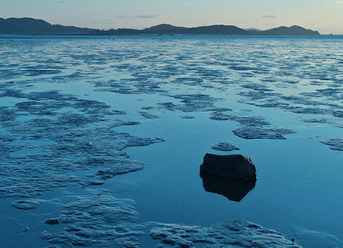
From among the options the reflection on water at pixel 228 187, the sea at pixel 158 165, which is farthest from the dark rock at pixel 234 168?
the sea at pixel 158 165

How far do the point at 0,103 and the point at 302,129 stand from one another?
8.59m

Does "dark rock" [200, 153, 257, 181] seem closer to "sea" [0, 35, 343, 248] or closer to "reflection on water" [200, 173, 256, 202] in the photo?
"reflection on water" [200, 173, 256, 202]

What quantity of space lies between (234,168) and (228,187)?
345 mm

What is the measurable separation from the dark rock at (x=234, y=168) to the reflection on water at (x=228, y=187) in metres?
0.08

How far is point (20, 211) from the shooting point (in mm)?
Result: 4605

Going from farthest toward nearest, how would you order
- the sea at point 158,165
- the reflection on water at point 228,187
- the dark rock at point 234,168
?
the dark rock at point 234,168 → the reflection on water at point 228,187 → the sea at point 158,165

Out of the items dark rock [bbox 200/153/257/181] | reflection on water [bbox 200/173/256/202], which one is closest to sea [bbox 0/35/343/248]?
reflection on water [bbox 200/173/256/202]

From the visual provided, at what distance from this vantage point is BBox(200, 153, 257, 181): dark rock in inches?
223

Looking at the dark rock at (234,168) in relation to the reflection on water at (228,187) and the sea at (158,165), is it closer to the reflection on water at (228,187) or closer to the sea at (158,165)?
the reflection on water at (228,187)

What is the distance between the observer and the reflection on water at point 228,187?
5.21 meters

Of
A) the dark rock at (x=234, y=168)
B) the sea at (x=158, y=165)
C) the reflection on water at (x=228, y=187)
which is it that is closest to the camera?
the sea at (x=158, y=165)

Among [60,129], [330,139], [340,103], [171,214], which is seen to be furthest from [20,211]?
[340,103]

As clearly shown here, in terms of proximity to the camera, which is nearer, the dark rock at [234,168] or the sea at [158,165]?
the sea at [158,165]

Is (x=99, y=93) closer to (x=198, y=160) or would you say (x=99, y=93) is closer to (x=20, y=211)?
(x=198, y=160)
